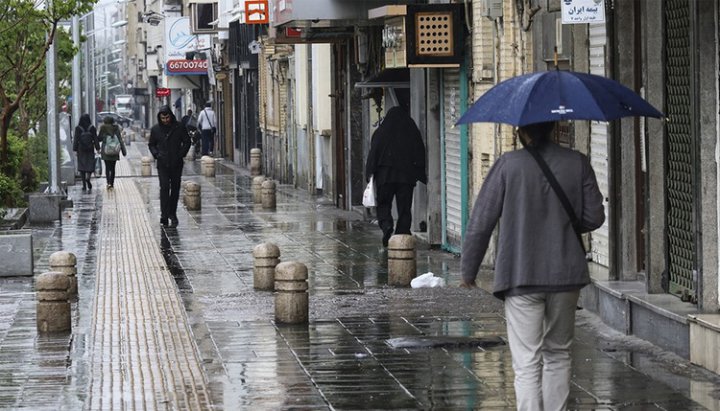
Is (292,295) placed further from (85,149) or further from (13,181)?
(85,149)

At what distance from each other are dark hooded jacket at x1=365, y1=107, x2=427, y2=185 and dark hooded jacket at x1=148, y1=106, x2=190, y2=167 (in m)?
6.42

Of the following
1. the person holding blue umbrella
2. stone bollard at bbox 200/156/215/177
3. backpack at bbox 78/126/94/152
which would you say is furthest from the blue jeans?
the person holding blue umbrella

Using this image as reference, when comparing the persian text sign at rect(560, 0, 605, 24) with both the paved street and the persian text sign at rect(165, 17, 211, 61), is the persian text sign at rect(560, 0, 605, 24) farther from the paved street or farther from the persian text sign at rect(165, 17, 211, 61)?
the persian text sign at rect(165, 17, 211, 61)

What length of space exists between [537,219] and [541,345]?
0.63m

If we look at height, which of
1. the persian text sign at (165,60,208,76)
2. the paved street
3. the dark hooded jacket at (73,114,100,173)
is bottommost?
the paved street

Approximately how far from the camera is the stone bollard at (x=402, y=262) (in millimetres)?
16453

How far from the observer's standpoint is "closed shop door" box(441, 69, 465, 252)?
1992cm

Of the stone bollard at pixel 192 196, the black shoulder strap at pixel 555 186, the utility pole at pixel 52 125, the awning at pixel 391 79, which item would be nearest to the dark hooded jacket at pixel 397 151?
the awning at pixel 391 79

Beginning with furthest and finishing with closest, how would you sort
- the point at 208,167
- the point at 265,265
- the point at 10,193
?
the point at 208,167 → the point at 10,193 → the point at 265,265

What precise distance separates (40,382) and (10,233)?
25.3 ft

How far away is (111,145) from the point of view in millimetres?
36844

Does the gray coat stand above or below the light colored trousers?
above

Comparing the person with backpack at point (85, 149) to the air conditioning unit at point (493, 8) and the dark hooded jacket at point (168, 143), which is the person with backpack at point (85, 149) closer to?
the dark hooded jacket at point (168, 143)

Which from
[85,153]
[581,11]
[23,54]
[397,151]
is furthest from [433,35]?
[85,153]
